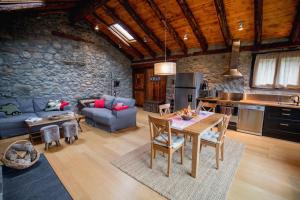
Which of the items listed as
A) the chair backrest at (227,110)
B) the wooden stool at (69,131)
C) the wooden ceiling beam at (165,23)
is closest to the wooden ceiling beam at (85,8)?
the wooden ceiling beam at (165,23)

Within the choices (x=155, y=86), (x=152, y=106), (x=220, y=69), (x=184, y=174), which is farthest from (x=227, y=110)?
(x=155, y=86)

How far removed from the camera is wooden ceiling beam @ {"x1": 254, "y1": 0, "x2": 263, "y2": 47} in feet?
10.8

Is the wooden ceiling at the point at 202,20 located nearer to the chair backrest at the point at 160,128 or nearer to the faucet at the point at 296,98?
the faucet at the point at 296,98

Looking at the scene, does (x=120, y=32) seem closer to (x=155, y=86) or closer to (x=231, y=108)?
(x=155, y=86)

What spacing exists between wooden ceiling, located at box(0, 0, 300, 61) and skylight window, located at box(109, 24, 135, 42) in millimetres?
261

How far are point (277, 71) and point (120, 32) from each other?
599 cm

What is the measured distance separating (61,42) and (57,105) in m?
2.53

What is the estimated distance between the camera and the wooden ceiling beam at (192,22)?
388 centimetres

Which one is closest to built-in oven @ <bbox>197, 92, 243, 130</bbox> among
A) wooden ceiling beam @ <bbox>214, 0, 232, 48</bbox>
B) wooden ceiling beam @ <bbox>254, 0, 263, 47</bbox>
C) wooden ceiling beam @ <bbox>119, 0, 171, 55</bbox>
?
wooden ceiling beam @ <bbox>254, 0, 263, 47</bbox>

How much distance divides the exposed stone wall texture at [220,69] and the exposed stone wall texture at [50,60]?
12.5 feet

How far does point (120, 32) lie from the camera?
648 centimetres

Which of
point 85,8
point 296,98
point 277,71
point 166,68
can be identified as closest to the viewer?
point 166,68

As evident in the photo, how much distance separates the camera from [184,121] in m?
2.62

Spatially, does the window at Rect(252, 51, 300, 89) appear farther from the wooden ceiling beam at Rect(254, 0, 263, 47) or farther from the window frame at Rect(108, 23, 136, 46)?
the window frame at Rect(108, 23, 136, 46)
